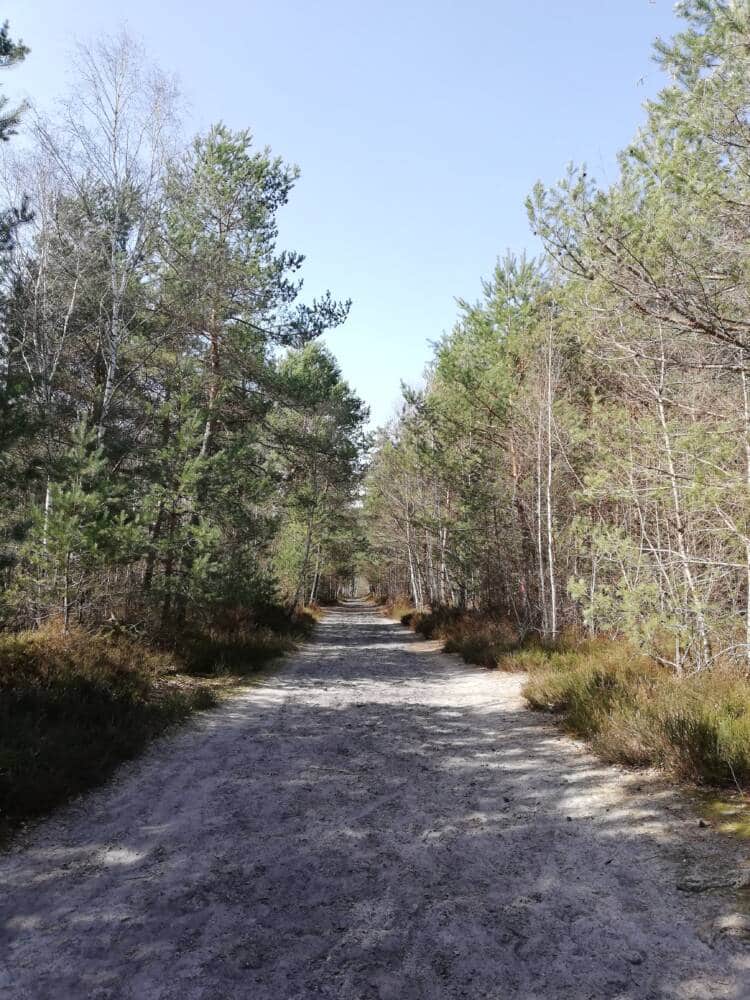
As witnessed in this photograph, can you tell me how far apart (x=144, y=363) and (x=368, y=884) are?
1214 cm

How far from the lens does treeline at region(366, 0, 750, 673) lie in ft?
15.5

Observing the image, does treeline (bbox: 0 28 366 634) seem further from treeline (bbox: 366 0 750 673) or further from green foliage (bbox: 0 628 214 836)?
treeline (bbox: 366 0 750 673)

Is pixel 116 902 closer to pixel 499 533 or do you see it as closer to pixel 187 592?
pixel 187 592

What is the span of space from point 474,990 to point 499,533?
14158 mm

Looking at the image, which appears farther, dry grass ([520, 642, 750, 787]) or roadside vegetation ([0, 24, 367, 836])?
roadside vegetation ([0, 24, 367, 836])

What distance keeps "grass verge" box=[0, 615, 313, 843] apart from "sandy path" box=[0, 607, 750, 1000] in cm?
29

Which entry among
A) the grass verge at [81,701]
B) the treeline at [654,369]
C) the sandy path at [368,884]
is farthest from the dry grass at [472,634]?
the sandy path at [368,884]

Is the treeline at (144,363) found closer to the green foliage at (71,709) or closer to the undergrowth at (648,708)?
the green foliage at (71,709)

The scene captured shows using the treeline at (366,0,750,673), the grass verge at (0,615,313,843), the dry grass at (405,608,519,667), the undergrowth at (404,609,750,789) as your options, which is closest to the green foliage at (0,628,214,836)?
the grass verge at (0,615,313,843)

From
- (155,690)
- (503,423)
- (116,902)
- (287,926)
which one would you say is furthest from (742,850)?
(503,423)

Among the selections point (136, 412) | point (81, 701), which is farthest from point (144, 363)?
point (81, 701)

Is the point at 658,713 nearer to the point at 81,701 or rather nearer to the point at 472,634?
the point at 81,701

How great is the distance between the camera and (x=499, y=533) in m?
16.3

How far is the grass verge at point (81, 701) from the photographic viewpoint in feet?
15.1
